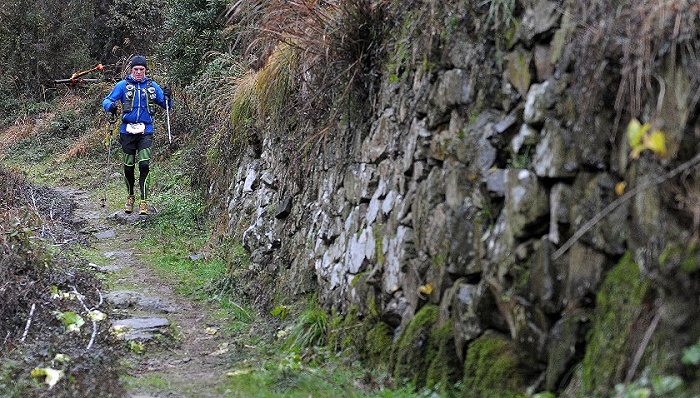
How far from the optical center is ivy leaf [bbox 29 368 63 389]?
4684 mm

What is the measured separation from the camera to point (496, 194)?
404 centimetres

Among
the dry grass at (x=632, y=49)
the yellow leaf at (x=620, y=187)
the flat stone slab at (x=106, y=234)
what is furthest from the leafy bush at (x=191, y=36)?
the yellow leaf at (x=620, y=187)

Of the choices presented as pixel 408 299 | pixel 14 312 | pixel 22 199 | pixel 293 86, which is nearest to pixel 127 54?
pixel 22 199

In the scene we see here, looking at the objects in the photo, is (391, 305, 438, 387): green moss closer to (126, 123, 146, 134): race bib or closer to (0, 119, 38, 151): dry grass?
(126, 123, 146, 134): race bib

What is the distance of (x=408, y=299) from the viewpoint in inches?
194

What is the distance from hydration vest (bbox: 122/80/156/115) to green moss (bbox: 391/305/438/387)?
7207mm

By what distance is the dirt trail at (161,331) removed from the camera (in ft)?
17.8

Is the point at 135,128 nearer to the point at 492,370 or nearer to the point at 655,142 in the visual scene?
the point at 492,370

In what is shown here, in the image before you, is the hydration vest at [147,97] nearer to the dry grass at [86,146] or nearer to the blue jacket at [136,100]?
the blue jacket at [136,100]

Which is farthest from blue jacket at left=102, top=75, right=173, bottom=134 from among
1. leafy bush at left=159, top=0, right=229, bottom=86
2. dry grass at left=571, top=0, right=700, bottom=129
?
dry grass at left=571, top=0, right=700, bottom=129

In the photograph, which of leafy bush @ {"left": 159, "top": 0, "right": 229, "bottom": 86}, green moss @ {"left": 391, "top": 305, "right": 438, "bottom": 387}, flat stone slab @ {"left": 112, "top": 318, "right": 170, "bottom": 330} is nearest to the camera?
green moss @ {"left": 391, "top": 305, "right": 438, "bottom": 387}

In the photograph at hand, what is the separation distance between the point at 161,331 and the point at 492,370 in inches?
145

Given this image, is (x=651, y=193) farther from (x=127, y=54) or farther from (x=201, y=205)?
(x=127, y=54)

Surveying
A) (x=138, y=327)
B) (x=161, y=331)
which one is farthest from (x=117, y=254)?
(x=161, y=331)
